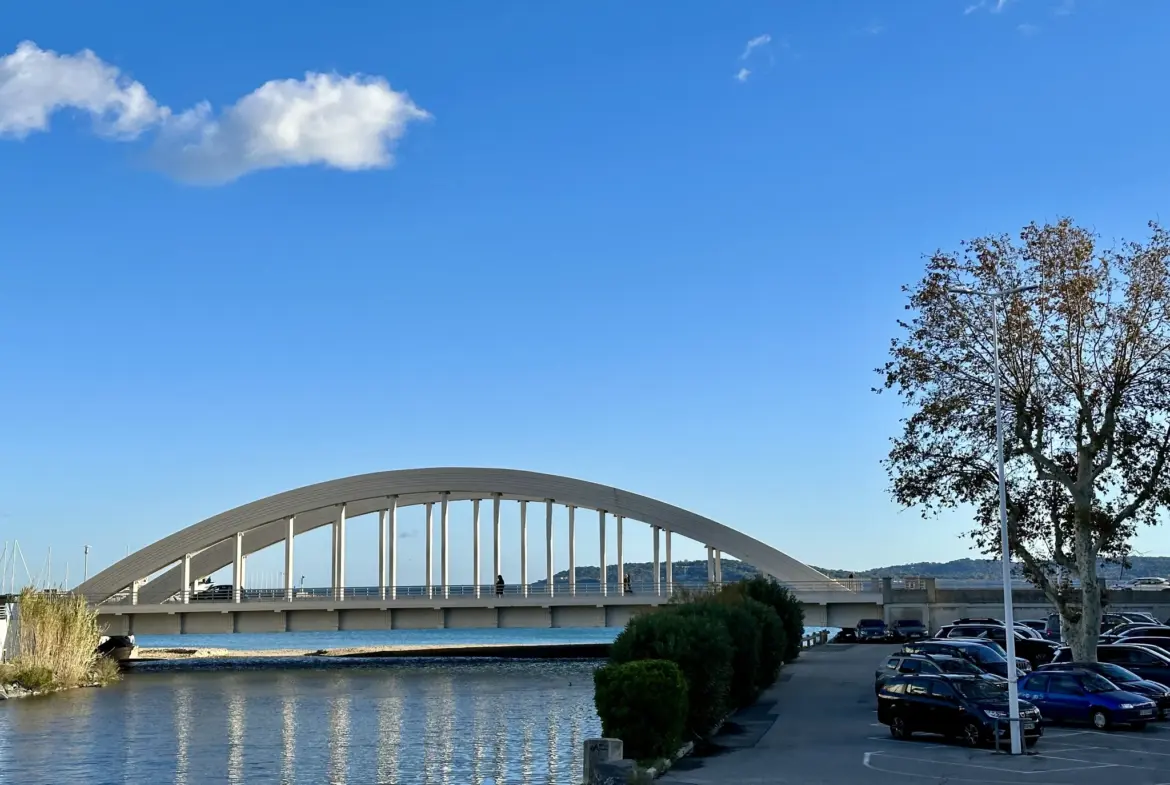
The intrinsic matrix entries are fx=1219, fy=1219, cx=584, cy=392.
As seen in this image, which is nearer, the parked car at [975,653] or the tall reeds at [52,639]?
the parked car at [975,653]

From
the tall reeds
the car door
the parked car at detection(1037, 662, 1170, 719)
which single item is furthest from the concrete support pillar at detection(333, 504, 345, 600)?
the car door

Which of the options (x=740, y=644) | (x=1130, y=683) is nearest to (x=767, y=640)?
(x=740, y=644)

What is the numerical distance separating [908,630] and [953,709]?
48652mm

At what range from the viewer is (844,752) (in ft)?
91.2

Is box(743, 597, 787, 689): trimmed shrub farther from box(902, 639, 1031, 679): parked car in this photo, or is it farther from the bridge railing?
the bridge railing

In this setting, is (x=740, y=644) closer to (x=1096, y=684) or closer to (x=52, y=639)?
(x=1096, y=684)

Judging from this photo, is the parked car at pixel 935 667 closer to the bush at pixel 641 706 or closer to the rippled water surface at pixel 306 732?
the bush at pixel 641 706

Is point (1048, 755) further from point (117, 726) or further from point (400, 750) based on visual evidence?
point (117, 726)

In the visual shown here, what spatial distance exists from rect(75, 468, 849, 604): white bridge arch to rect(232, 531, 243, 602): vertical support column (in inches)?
6.7

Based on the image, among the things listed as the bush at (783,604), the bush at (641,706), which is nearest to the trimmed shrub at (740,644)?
the bush at (641,706)

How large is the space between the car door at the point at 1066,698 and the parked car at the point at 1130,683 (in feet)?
1.78

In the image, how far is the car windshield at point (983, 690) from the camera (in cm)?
2881

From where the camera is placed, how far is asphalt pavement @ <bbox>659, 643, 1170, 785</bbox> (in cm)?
2364

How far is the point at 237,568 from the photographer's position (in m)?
89.8
